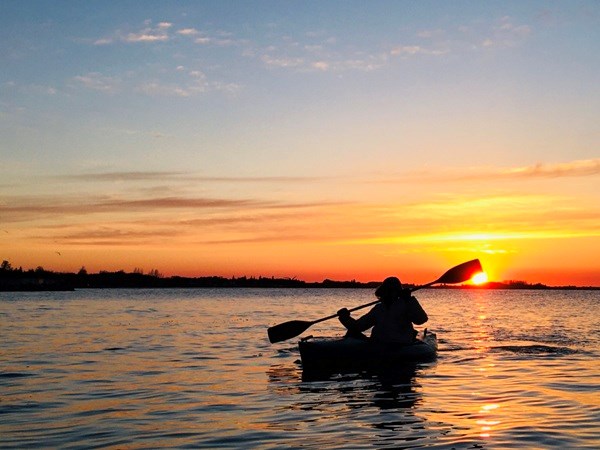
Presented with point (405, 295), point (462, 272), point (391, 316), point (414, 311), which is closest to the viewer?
point (414, 311)

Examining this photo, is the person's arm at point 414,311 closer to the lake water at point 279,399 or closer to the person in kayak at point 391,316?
the person in kayak at point 391,316

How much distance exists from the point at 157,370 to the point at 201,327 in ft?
48.3

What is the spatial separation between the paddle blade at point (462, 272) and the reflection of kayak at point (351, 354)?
249 cm

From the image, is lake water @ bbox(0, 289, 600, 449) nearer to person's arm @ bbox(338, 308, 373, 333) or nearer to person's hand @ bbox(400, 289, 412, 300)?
person's arm @ bbox(338, 308, 373, 333)

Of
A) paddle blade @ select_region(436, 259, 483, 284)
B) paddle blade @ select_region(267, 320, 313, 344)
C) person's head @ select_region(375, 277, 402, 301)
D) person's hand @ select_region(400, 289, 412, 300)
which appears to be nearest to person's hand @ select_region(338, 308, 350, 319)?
person's head @ select_region(375, 277, 402, 301)

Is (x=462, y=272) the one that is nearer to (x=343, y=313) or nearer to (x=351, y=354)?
(x=351, y=354)

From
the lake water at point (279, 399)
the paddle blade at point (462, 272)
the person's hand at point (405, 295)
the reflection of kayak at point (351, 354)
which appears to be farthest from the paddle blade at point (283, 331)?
the paddle blade at point (462, 272)

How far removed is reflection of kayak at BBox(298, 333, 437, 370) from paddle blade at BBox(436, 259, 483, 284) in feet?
8.18

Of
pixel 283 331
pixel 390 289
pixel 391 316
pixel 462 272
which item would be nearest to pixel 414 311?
pixel 390 289

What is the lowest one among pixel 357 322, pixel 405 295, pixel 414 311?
pixel 357 322

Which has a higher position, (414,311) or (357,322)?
(414,311)

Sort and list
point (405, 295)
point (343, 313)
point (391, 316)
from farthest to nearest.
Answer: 1. point (391, 316)
2. point (343, 313)
3. point (405, 295)

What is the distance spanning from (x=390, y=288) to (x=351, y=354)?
1.85 m

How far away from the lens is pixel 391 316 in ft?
50.0
